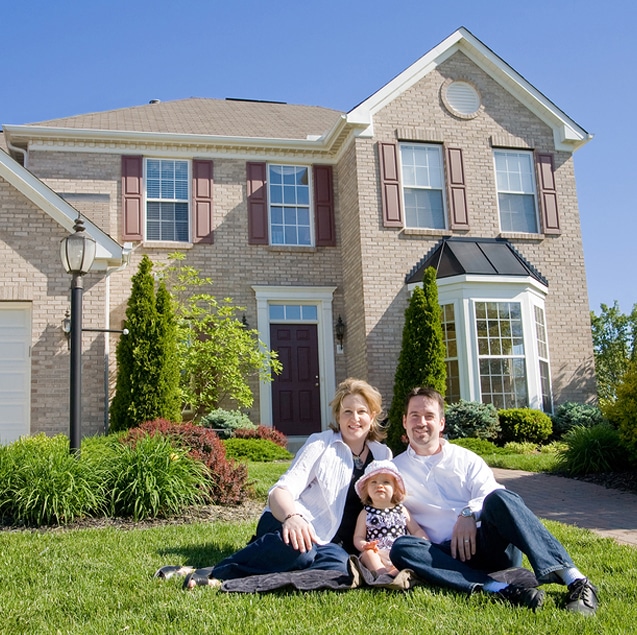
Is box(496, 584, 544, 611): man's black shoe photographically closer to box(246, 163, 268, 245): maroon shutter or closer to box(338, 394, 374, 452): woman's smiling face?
box(338, 394, 374, 452): woman's smiling face

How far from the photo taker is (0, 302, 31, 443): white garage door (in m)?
12.1

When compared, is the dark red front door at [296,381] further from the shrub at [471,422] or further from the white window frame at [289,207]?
the shrub at [471,422]

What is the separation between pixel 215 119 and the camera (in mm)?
16656

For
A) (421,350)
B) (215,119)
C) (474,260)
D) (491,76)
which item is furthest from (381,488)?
(215,119)

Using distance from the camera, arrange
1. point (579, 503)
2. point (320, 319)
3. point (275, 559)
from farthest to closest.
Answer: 1. point (320, 319)
2. point (579, 503)
3. point (275, 559)

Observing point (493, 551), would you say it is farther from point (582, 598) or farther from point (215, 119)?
point (215, 119)

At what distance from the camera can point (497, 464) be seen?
408 inches

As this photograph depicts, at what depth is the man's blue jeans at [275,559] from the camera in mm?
3914

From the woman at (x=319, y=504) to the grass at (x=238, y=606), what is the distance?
0.19 meters

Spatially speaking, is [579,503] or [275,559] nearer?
[275,559]

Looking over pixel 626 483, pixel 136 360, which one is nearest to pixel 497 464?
pixel 626 483

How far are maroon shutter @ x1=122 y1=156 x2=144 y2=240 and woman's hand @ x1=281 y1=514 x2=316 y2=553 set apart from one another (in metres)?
11.1

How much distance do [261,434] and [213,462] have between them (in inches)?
197

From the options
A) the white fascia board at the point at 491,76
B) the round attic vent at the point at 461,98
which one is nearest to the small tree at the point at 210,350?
the white fascia board at the point at 491,76
